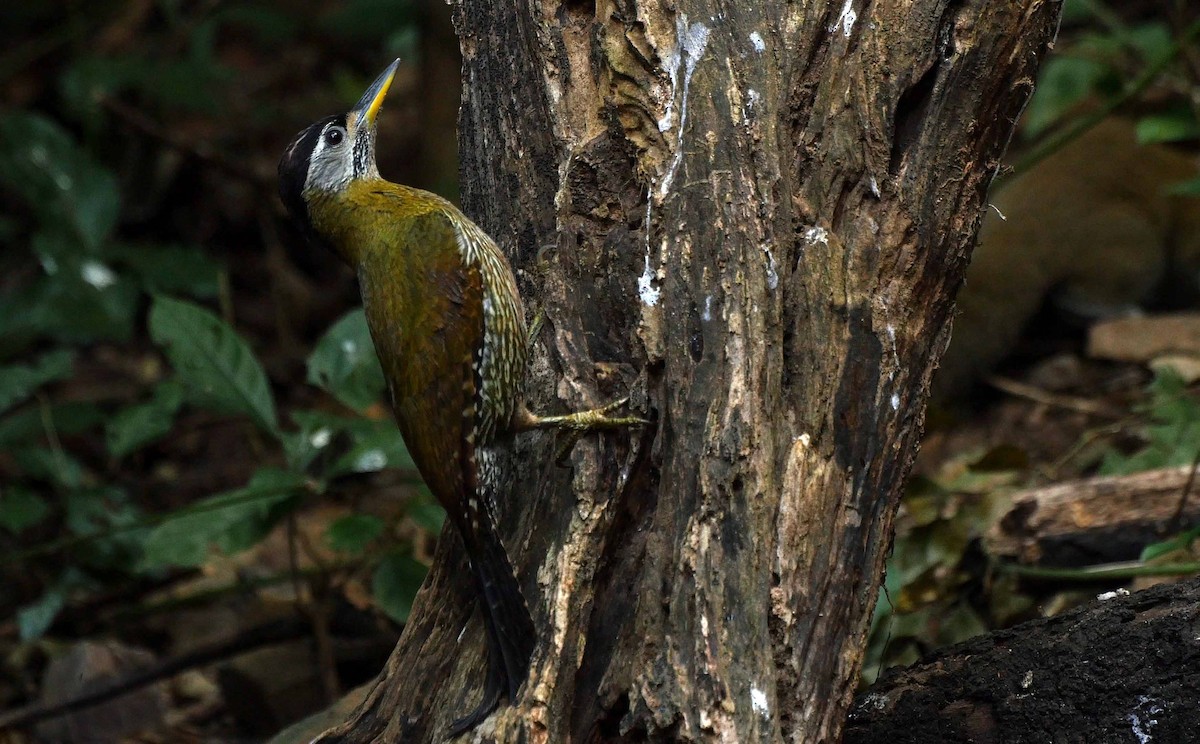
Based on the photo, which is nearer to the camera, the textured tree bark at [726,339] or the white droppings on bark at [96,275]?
the textured tree bark at [726,339]

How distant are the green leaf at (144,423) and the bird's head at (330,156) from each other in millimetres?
1198

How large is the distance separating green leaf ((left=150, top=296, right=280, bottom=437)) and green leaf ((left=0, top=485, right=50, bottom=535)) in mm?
1199

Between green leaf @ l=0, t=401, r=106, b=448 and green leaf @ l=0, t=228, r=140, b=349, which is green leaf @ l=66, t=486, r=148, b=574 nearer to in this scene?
green leaf @ l=0, t=401, r=106, b=448

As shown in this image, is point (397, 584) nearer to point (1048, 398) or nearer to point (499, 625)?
point (499, 625)

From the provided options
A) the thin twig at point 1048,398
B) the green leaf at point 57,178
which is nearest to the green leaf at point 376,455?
the green leaf at point 57,178

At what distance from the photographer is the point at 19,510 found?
511 cm

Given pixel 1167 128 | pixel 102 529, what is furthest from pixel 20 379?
pixel 1167 128

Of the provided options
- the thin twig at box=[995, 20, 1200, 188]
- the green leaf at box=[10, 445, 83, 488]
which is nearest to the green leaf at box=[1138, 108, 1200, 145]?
the thin twig at box=[995, 20, 1200, 188]

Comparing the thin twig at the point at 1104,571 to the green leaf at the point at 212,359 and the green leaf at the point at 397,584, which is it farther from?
the green leaf at the point at 212,359

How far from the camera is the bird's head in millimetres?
3957

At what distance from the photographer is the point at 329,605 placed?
5078 mm

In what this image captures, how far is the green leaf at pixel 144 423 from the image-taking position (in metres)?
4.88

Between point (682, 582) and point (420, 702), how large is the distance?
0.72 metres

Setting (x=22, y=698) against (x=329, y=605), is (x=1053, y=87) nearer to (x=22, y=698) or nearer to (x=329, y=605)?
(x=329, y=605)
